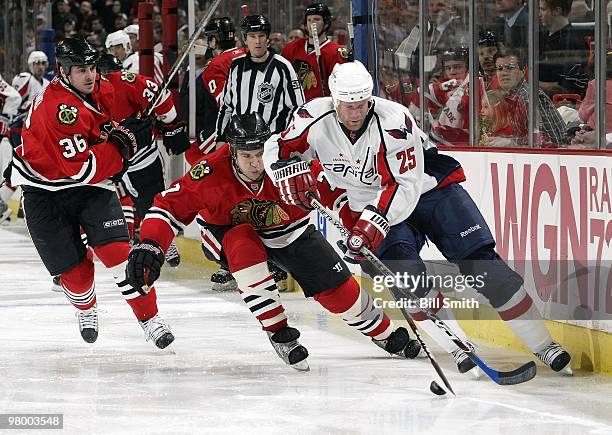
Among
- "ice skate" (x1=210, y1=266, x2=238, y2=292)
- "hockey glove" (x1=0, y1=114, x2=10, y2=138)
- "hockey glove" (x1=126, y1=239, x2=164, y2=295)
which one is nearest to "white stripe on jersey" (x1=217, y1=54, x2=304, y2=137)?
"ice skate" (x1=210, y1=266, x2=238, y2=292)

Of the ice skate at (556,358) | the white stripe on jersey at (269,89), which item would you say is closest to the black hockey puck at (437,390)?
the ice skate at (556,358)

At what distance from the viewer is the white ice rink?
3.91m

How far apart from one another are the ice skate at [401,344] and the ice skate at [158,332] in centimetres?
82

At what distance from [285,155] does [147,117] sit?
1469 mm

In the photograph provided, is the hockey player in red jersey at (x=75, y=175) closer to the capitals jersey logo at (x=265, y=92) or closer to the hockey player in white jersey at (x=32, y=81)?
the capitals jersey logo at (x=265, y=92)

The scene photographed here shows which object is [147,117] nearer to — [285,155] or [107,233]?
[107,233]

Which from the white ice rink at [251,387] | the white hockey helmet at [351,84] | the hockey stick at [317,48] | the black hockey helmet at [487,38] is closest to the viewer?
the white ice rink at [251,387]

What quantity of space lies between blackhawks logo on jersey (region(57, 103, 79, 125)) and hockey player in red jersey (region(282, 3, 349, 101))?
224cm

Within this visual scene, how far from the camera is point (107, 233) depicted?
525cm

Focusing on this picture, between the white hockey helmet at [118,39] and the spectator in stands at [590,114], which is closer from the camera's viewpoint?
the spectator in stands at [590,114]

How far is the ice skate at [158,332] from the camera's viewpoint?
5.21 m

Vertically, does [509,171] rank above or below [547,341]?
above

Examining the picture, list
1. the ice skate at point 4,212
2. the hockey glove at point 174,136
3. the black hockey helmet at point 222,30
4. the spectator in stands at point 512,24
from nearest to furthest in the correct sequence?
the spectator in stands at point 512,24 → the hockey glove at point 174,136 → the black hockey helmet at point 222,30 → the ice skate at point 4,212

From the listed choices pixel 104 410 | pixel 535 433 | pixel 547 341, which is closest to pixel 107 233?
pixel 104 410
